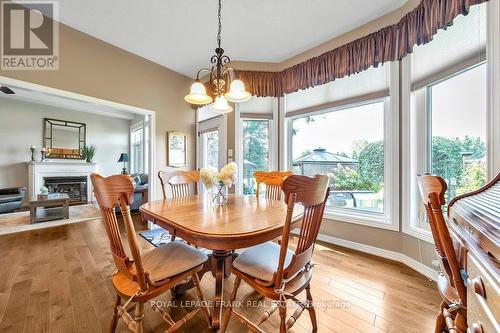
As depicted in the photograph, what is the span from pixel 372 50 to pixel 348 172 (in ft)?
4.88

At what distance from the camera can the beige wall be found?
8.34 ft

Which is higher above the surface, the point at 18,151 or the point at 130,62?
the point at 130,62

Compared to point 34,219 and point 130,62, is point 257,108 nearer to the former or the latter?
point 130,62

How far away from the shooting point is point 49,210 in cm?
418

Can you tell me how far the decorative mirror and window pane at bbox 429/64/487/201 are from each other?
7.93 metres

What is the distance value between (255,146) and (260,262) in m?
2.34

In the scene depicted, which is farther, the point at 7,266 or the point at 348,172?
the point at 348,172

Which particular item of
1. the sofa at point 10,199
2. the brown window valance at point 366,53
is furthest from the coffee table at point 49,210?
the brown window valance at point 366,53

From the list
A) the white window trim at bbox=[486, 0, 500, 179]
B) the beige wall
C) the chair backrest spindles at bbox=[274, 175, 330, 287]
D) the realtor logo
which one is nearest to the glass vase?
the chair backrest spindles at bbox=[274, 175, 330, 287]

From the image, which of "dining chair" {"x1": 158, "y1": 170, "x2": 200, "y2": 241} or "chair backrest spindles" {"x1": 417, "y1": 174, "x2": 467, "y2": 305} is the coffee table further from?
"chair backrest spindles" {"x1": 417, "y1": 174, "x2": 467, "y2": 305}

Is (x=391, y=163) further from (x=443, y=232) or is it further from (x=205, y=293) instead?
(x=205, y=293)

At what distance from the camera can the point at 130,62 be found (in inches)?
124

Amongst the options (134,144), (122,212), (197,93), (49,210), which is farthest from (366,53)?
(134,144)

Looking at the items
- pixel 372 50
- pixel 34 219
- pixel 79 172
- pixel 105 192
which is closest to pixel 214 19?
pixel 372 50
